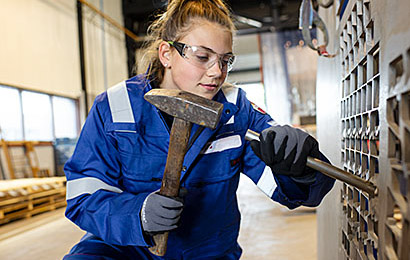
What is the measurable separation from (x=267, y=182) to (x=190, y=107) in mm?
475

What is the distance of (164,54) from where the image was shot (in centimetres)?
130

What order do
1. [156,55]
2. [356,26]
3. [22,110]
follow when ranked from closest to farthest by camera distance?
[356,26] < [156,55] < [22,110]

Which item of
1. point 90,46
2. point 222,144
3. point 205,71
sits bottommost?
point 222,144

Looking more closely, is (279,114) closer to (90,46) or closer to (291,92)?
(291,92)

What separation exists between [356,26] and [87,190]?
889mm

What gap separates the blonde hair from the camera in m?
1.21

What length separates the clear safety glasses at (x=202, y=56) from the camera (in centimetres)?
114

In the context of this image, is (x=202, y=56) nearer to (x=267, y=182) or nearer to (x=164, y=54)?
(x=164, y=54)

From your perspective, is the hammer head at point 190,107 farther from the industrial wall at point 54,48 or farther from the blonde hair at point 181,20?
the industrial wall at point 54,48

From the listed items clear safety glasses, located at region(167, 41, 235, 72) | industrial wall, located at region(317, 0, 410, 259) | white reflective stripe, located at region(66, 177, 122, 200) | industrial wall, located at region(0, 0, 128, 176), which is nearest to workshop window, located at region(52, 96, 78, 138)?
industrial wall, located at region(0, 0, 128, 176)

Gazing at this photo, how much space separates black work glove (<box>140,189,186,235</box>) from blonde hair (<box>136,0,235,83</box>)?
513mm

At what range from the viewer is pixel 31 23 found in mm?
4992

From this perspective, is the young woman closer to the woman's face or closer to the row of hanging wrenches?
the woman's face

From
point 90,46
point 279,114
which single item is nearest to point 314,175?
Answer: point 279,114
